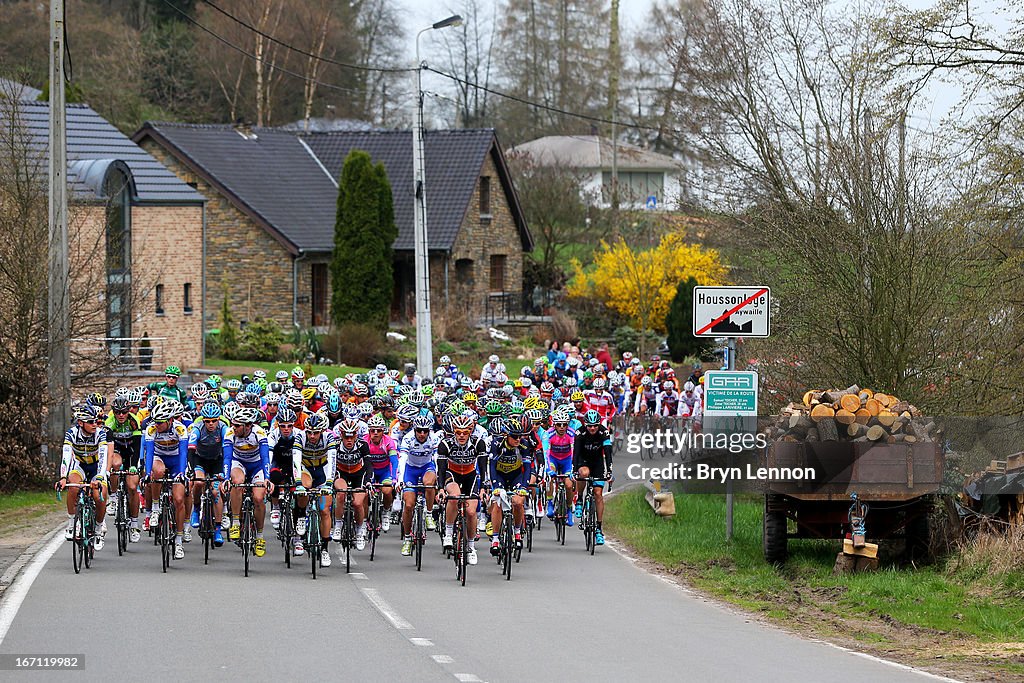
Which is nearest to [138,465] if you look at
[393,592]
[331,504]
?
[331,504]

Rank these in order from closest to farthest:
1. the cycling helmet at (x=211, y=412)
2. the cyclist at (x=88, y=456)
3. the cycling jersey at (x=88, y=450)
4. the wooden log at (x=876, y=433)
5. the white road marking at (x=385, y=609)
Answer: the white road marking at (x=385, y=609)
the wooden log at (x=876, y=433)
the cyclist at (x=88, y=456)
the cycling jersey at (x=88, y=450)
the cycling helmet at (x=211, y=412)

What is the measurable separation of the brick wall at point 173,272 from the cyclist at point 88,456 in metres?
21.9

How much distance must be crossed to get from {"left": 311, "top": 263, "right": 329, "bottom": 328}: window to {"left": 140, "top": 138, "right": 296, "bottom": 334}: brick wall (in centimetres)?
161

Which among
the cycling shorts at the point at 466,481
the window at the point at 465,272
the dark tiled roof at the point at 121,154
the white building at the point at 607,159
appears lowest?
the cycling shorts at the point at 466,481

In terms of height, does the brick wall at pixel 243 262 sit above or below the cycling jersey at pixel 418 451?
above

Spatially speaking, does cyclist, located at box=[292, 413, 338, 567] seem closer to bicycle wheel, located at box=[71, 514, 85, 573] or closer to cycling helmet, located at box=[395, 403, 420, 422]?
cycling helmet, located at box=[395, 403, 420, 422]

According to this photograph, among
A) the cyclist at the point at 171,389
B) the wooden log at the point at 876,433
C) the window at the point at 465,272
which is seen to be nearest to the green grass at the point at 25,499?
the cyclist at the point at 171,389

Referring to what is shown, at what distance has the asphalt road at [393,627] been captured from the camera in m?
10.1

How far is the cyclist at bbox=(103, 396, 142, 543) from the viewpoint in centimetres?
1652

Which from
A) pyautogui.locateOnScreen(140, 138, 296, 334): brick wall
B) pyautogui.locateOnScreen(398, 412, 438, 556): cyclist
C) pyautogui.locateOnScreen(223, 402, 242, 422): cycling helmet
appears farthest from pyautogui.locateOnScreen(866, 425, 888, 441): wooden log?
pyautogui.locateOnScreen(140, 138, 296, 334): brick wall

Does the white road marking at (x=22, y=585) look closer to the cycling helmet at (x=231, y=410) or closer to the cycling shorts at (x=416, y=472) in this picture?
the cycling helmet at (x=231, y=410)

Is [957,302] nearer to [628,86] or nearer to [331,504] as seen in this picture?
[331,504]

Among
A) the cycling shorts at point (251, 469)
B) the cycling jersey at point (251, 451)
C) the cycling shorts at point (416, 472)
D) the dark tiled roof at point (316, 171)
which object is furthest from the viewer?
the dark tiled roof at point (316, 171)

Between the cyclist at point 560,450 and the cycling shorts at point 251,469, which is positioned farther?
the cyclist at point 560,450
